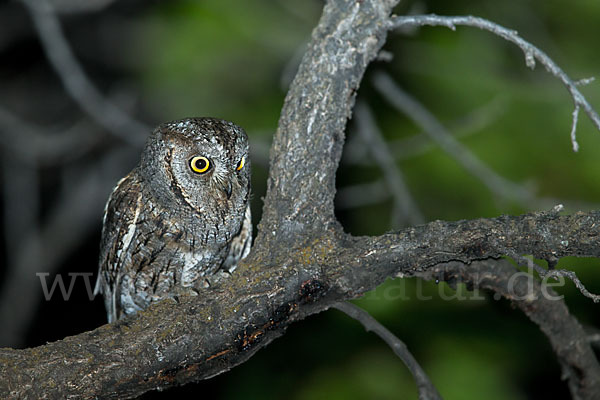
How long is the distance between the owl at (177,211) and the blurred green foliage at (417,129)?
1.80m

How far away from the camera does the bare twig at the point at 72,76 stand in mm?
4637

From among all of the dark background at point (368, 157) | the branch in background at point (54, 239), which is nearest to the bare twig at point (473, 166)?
the dark background at point (368, 157)

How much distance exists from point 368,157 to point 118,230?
2738 millimetres

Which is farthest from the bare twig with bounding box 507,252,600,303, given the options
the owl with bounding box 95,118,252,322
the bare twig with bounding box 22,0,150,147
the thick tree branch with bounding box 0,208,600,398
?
the bare twig with bounding box 22,0,150,147

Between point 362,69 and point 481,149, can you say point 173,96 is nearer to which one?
point 481,149

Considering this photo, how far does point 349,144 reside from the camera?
217 inches

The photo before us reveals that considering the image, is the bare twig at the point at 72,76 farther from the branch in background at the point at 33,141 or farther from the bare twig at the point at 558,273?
the bare twig at the point at 558,273

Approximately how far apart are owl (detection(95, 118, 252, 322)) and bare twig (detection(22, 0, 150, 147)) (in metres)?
1.78

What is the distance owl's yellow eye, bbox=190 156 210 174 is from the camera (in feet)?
9.65

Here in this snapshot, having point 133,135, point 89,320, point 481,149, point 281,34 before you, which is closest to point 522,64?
point 481,149

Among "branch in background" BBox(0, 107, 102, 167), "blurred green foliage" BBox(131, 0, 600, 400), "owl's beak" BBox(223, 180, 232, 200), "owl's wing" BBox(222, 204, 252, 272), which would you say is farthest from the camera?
"branch in background" BBox(0, 107, 102, 167)

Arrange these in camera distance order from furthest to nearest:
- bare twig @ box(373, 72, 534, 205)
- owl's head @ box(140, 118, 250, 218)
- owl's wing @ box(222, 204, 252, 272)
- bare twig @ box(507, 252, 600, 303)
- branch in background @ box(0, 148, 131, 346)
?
1. branch in background @ box(0, 148, 131, 346)
2. bare twig @ box(373, 72, 534, 205)
3. owl's wing @ box(222, 204, 252, 272)
4. owl's head @ box(140, 118, 250, 218)
5. bare twig @ box(507, 252, 600, 303)

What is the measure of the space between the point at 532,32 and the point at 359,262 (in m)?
3.56

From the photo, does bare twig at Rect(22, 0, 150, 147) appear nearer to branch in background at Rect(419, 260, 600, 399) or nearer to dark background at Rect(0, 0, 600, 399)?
dark background at Rect(0, 0, 600, 399)
